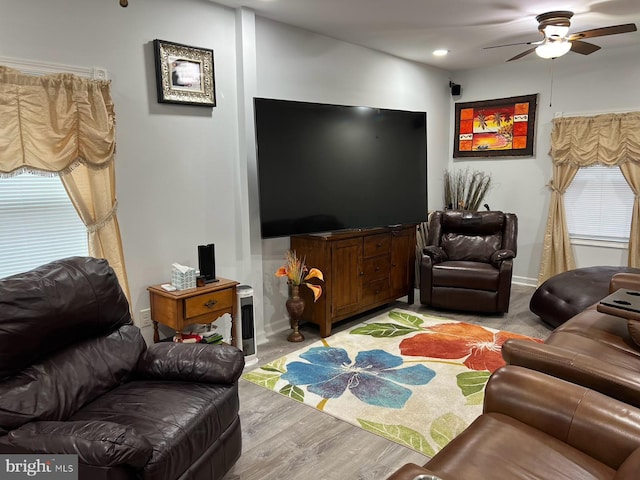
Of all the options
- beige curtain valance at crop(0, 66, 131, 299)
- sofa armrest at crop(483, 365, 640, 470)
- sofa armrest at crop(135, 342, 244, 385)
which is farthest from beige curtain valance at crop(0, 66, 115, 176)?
sofa armrest at crop(483, 365, 640, 470)

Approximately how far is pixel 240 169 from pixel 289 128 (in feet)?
1.73

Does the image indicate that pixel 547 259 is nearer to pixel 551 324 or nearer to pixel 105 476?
pixel 551 324

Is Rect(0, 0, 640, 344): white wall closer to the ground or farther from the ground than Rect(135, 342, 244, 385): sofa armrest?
farther from the ground

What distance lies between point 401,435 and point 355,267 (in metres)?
→ 1.84

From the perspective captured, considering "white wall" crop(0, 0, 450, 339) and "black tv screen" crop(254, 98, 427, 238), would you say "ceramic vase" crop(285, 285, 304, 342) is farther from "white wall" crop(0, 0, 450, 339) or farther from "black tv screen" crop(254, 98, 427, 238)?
"black tv screen" crop(254, 98, 427, 238)

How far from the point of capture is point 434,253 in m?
4.73

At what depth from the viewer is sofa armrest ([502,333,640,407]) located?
177 centimetres

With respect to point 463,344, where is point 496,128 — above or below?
above

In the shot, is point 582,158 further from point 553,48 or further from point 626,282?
point 626,282

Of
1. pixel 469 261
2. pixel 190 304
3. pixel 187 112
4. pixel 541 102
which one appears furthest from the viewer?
pixel 541 102

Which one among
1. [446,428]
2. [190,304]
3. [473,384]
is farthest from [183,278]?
[473,384]

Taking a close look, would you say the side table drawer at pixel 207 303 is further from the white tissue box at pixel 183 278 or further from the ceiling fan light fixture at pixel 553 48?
the ceiling fan light fixture at pixel 553 48

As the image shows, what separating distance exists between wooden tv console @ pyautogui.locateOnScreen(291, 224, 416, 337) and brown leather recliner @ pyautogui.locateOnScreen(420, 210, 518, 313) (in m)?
0.29

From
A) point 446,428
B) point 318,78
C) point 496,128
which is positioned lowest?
point 446,428
